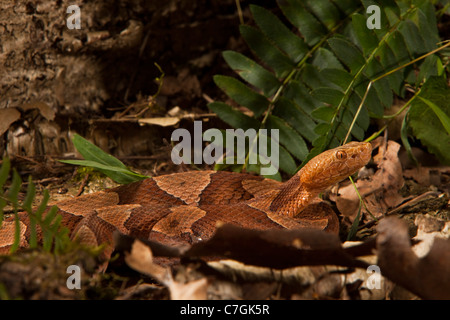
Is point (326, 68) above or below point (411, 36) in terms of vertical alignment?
below

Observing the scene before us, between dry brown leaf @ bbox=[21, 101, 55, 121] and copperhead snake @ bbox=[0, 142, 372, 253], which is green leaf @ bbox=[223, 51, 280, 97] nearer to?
copperhead snake @ bbox=[0, 142, 372, 253]

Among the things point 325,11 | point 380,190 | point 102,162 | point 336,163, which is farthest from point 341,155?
point 102,162

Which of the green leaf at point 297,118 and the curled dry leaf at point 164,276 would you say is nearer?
the curled dry leaf at point 164,276

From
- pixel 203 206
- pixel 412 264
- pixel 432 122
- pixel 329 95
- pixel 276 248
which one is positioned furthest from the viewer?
pixel 432 122

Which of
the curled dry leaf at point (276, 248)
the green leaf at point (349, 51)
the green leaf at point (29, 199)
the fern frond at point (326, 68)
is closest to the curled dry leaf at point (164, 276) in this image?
the curled dry leaf at point (276, 248)

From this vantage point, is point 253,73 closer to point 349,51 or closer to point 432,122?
point 349,51

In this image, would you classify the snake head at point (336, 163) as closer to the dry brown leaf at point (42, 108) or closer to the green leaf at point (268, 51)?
the green leaf at point (268, 51)

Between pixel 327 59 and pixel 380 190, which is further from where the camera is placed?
pixel 327 59
